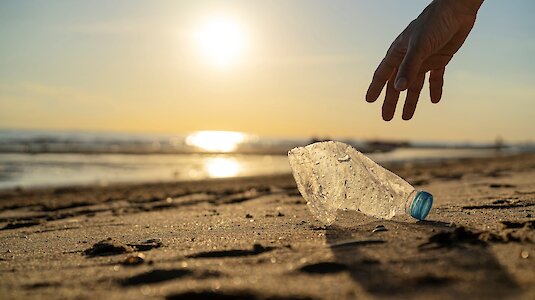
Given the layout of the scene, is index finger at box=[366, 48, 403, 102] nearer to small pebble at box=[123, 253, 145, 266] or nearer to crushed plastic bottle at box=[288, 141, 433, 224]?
crushed plastic bottle at box=[288, 141, 433, 224]

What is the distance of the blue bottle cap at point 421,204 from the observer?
2535 millimetres

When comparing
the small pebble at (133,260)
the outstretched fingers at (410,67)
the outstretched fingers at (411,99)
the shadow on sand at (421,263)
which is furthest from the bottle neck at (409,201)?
the small pebble at (133,260)

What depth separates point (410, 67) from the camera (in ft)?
6.33

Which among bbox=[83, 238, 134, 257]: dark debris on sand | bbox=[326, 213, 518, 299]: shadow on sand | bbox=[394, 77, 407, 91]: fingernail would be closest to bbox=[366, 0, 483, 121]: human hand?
bbox=[394, 77, 407, 91]: fingernail

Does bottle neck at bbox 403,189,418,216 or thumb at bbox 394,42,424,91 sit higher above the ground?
thumb at bbox 394,42,424,91

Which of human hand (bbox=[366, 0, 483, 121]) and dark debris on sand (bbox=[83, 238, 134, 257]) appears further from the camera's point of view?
dark debris on sand (bbox=[83, 238, 134, 257])

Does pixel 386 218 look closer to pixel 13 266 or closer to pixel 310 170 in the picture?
pixel 310 170

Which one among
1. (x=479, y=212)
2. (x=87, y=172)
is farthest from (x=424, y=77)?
(x=87, y=172)

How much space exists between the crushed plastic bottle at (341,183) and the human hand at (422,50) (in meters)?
0.45

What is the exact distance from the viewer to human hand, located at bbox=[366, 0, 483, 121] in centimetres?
195

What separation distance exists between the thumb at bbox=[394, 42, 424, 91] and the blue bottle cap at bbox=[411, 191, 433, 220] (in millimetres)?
822

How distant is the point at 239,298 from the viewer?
148cm

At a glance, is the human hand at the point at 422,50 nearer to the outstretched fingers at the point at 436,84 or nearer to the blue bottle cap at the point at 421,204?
the outstretched fingers at the point at 436,84

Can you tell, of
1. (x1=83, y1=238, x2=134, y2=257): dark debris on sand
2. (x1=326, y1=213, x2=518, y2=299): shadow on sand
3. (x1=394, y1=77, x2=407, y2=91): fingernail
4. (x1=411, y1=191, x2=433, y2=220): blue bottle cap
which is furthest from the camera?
(x1=411, y1=191, x2=433, y2=220): blue bottle cap
